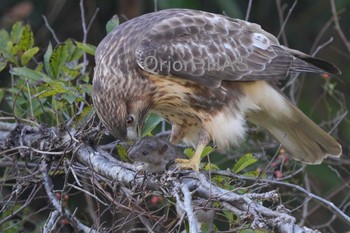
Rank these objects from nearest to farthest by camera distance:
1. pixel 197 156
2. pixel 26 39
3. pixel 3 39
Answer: pixel 197 156 < pixel 26 39 < pixel 3 39

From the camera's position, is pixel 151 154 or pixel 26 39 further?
pixel 26 39

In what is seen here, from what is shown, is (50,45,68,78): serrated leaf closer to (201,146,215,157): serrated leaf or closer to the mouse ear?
the mouse ear

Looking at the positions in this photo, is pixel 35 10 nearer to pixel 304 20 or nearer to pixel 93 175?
pixel 304 20

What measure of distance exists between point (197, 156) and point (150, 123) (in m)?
0.35

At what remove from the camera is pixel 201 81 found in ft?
15.9

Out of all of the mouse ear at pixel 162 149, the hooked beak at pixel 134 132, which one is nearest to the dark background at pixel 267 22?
the hooked beak at pixel 134 132

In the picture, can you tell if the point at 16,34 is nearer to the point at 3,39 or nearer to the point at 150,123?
the point at 3,39

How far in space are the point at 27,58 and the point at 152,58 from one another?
0.75 m

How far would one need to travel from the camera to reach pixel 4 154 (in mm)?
4559

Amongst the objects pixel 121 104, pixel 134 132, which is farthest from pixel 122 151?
pixel 121 104

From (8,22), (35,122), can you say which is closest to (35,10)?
(8,22)

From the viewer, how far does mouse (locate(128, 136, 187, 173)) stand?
4488 mm

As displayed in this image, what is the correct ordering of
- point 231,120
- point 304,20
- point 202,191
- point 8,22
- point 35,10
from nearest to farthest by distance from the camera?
point 202,191, point 231,120, point 8,22, point 35,10, point 304,20

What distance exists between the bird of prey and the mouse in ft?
0.31
